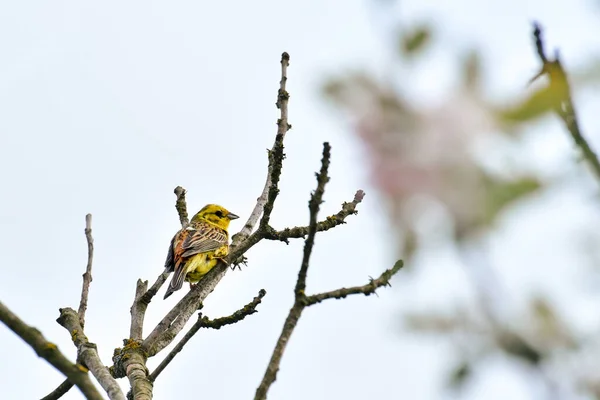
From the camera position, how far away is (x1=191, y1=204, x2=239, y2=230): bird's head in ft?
32.8

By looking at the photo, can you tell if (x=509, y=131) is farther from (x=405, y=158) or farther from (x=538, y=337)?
(x=538, y=337)

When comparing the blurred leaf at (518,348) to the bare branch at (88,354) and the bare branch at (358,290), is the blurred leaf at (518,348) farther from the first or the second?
the bare branch at (88,354)

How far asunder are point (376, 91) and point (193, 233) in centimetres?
741

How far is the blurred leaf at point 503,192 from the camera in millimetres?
996

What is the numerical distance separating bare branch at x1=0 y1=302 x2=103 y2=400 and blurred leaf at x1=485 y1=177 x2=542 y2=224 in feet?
8.06

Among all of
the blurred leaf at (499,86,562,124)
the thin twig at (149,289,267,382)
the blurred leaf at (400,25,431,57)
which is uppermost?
the thin twig at (149,289,267,382)

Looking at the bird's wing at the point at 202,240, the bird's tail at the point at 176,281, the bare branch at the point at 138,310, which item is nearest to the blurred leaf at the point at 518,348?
the bare branch at the point at 138,310

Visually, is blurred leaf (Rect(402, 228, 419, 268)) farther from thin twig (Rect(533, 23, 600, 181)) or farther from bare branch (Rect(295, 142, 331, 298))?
bare branch (Rect(295, 142, 331, 298))

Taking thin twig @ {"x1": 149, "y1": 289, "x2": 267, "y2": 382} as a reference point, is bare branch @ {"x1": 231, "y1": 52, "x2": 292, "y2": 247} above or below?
above

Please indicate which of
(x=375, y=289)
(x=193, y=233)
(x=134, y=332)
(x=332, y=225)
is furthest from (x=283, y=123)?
(x=193, y=233)

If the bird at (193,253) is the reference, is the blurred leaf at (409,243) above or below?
below

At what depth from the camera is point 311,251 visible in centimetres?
252

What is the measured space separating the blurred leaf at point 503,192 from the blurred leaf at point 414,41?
22cm

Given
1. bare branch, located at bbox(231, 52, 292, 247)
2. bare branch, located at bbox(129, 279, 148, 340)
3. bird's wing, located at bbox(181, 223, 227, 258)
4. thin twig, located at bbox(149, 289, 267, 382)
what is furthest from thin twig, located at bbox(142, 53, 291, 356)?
bird's wing, located at bbox(181, 223, 227, 258)
